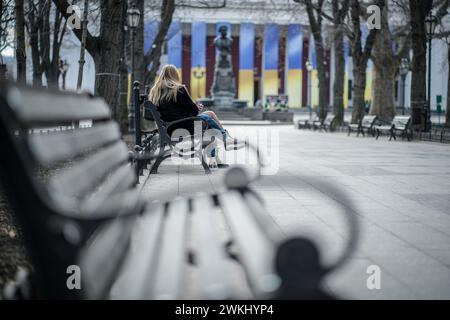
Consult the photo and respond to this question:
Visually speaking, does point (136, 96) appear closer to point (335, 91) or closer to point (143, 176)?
point (143, 176)

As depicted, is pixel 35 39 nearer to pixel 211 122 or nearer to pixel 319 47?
pixel 319 47

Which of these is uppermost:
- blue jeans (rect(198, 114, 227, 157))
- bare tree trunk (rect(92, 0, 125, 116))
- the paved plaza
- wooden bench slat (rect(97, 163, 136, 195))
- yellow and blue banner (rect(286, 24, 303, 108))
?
yellow and blue banner (rect(286, 24, 303, 108))

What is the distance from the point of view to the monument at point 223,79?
160 feet

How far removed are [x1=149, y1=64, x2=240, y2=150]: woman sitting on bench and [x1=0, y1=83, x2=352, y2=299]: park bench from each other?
4833 millimetres

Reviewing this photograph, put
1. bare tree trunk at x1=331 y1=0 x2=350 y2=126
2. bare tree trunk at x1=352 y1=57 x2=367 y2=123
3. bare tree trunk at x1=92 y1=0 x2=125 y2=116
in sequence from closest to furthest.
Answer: bare tree trunk at x1=92 y1=0 x2=125 y2=116 < bare tree trunk at x1=352 y1=57 x2=367 y2=123 < bare tree trunk at x1=331 y1=0 x2=350 y2=126

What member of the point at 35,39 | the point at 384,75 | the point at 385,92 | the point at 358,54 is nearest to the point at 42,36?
the point at 35,39

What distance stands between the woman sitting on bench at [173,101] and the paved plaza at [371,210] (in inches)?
28.6

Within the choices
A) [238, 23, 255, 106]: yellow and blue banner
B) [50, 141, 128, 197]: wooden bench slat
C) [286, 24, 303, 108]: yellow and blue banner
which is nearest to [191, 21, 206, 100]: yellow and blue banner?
[238, 23, 255, 106]: yellow and blue banner

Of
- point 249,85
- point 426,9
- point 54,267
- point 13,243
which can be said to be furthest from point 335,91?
point 249,85

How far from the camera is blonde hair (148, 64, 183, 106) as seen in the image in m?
9.59

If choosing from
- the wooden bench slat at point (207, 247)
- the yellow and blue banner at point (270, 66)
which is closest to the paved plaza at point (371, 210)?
the wooden bench slat at point (207, 247)

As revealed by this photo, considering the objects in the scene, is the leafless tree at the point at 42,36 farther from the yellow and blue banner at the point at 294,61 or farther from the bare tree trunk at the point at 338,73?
the yellow and blue banner at the point at 294,61

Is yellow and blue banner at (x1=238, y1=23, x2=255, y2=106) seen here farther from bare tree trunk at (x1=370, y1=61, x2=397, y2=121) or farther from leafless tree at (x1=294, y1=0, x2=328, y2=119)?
bare tree trunk at (x1=370, y1=61, x2=397, y2=121)
